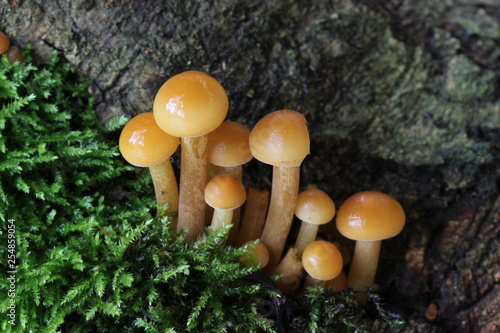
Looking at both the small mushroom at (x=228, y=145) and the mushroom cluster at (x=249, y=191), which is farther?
the small mushroom at (x=228, y=145)

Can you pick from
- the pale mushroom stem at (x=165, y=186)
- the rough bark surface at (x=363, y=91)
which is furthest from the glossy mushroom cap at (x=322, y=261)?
the pale mushroom stem at (x=165, y=186)

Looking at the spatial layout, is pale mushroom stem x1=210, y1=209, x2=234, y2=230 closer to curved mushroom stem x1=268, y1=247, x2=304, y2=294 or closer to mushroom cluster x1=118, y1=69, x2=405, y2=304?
mushroom cluster x1=118, y1=69, x2=405, y2=304

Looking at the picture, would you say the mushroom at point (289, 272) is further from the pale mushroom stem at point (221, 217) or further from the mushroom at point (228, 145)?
the mushroom at point (228, 145)

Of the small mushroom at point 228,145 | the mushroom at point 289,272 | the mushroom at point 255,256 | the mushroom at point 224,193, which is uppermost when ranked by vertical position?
the small mushroom at point 228,145

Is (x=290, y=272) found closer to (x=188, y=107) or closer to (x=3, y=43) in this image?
(x=188, y=107)

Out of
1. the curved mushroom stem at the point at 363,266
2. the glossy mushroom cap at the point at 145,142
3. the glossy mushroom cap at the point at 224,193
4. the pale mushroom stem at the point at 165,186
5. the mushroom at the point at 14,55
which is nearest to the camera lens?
the glossy mushroom cap at the point at 145,142

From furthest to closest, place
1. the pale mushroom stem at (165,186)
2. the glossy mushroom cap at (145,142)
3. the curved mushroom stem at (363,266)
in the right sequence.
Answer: the curved mushroom stem at (363,266) < the pale mushroom stem at (165,186) < the glossy mushroom cap at (145,142)

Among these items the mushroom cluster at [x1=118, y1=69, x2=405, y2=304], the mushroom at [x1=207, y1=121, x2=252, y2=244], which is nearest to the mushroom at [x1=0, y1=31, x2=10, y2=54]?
the mushroom cluster at [x1=118, y1=69, x2=405, y2=304]

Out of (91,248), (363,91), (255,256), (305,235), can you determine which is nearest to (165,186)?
(91,248)
